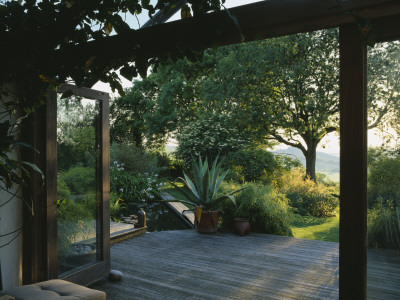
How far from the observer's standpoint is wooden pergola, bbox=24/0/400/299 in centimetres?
178

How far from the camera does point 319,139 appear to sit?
417 inches

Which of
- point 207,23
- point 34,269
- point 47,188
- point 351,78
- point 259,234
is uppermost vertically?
point 207,23

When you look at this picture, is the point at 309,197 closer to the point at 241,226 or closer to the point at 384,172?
the point at 241,226

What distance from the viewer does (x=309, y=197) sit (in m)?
8.11

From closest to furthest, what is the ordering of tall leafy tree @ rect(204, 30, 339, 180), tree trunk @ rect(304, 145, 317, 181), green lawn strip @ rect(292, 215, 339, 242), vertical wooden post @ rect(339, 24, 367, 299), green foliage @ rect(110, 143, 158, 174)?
vertical wooden post @ rect(339, 24, 367, 299) < green lawn strip @ rect(292, 215, 339, 242) < tall leafy tree @ rect(204, 30, 339, 180) < green foliage @ rect(110, 143, 158, 174) < tree trunk @ rect(304, 145, 317, 181)

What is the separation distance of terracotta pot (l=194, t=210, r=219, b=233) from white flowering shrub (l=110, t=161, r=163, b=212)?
2765mm

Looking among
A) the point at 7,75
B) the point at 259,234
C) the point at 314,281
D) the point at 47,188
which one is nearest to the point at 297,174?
the point at 259,234

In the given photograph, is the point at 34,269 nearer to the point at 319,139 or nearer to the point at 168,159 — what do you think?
the point at 319,139

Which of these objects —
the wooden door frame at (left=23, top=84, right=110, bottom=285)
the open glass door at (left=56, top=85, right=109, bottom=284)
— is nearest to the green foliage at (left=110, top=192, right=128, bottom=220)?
the open glass door at (left=56, top=85, right=109, bottom=284)

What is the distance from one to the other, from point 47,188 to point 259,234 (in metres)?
3.76

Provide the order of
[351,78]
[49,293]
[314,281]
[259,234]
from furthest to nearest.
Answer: [259,234], [314,281], [49,293], [351,78]

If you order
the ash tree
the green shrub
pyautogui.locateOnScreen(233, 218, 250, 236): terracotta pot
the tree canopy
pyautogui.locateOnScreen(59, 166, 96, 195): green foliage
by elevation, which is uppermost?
the tree canopy

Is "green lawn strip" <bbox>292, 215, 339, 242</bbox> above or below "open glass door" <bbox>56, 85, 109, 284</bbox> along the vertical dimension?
below

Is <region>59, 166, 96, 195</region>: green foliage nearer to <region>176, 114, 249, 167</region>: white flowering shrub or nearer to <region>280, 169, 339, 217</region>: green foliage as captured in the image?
<region>280, 169, 339, 217</region>: green foliage
